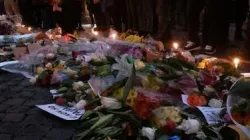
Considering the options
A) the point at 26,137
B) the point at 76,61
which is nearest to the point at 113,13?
the point at 76,61

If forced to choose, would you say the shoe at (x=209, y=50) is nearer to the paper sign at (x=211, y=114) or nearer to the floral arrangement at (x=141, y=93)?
the floral arrangement at (x=141, y=93)

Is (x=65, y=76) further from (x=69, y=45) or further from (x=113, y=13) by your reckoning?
(x=113, y=13)

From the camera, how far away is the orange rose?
11.6 ft

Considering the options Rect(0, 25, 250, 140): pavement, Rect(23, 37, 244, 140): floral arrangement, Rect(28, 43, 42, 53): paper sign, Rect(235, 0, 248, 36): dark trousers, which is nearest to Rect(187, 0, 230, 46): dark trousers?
Rect(235, 0, 248, 36): dark trousers

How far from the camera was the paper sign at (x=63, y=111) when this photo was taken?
11.6ft

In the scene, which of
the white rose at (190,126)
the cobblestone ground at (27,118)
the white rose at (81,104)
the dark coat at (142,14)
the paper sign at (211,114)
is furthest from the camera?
the dark coat at (142,14)

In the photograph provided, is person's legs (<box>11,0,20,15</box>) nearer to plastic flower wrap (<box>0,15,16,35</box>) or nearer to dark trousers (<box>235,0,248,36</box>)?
plastic flower wrap (<box>0,15,16,35</box>)

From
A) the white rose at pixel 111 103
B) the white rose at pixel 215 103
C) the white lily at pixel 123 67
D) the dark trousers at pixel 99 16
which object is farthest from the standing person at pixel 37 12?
the white rose at pixel 215 103

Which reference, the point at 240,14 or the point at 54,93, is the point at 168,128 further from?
the point at 240,14

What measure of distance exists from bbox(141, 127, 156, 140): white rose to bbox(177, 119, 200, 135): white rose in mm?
185

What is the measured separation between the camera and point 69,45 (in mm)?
5684

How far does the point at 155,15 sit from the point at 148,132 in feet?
Result: 21.1

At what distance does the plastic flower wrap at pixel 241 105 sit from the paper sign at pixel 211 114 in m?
0.44

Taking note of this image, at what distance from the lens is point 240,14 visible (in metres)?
8.75
